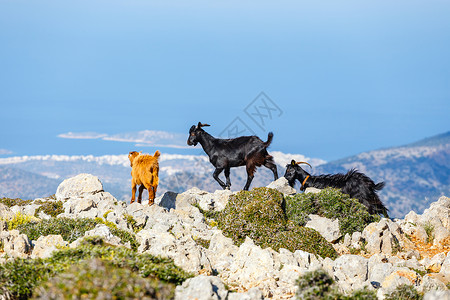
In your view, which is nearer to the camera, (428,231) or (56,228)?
(56,228)

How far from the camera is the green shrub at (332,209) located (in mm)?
18500

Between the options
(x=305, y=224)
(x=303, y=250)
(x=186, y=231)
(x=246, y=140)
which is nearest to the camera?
(x=303, y=250)

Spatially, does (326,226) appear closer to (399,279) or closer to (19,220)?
(399,279)

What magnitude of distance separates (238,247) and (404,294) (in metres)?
4.77

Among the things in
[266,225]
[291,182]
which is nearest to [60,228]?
[266,225]

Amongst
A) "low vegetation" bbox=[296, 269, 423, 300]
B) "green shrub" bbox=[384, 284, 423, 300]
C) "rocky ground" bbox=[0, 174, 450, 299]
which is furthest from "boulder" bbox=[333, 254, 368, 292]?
"low vegetation" bbox=[296, 269, 423, 300]

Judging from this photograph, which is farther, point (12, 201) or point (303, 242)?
point (12, 201)

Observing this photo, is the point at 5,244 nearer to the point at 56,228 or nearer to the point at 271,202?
the point at 56,228

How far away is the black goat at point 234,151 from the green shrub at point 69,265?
1167cm

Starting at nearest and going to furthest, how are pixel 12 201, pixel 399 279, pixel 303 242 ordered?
1. pixel 399 279
2. pixel 303 242
3. pixel 12 201

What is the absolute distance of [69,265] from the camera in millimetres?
10055

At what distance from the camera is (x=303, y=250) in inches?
613

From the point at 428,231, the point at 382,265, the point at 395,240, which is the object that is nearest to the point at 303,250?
the point at 382,265

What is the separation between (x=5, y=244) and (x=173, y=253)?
411 cm
